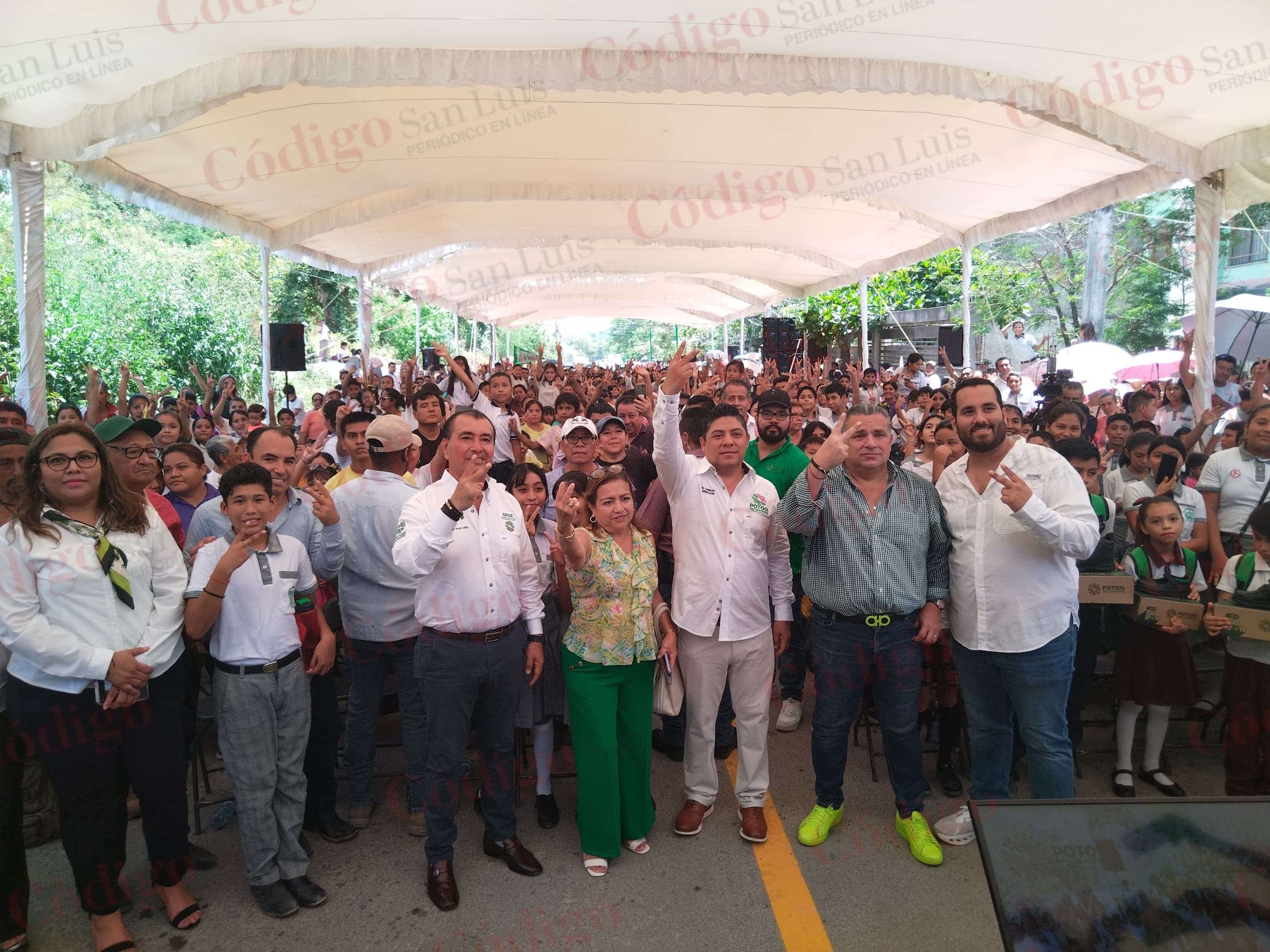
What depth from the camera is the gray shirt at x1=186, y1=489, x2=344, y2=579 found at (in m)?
3.37

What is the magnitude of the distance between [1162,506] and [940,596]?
136 cm

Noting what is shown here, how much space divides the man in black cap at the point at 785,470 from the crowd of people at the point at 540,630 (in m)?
0.60

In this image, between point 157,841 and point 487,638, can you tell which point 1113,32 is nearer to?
point 487,638

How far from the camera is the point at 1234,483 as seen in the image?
4.47 m

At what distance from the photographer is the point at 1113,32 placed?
5160 mm

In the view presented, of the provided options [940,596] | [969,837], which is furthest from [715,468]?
[969,837]

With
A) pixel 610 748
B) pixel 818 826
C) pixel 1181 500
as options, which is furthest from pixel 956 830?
pixel 1181 500

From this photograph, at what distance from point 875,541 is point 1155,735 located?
1.91 m

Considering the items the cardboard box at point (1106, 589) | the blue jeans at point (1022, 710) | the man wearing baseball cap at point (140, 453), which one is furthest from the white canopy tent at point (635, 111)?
the blue jeans at point (1022, 710)

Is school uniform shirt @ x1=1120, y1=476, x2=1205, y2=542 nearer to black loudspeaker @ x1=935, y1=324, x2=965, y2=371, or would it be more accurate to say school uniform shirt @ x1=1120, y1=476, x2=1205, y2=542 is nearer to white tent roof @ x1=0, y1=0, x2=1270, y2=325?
white tent roof @ x1=0, y1=0, x2=1270, y2=325

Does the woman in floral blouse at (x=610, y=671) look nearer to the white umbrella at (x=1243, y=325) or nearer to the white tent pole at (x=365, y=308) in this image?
the white tent pole at (x=365, y=308)

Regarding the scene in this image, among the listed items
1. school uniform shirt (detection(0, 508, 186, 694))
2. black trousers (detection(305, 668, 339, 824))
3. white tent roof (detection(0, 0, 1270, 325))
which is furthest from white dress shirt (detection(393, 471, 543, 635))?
white tent roof (detection(0, 0, 1270, 325))

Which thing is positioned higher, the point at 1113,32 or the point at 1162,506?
the point at 1113,32

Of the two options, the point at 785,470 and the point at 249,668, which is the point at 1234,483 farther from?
the point at 249,668
